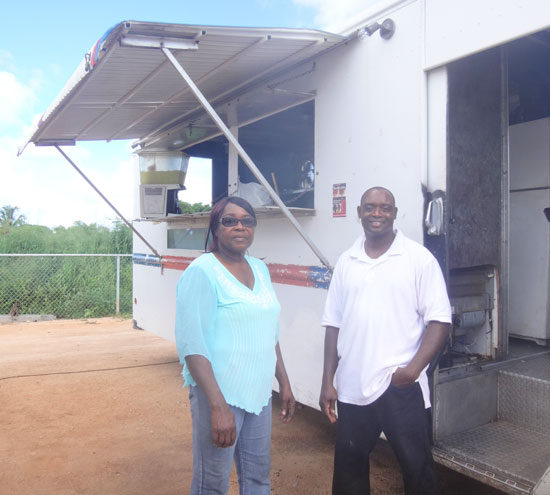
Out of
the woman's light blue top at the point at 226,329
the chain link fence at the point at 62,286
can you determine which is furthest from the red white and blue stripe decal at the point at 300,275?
the chain link fence at the point at 62,286

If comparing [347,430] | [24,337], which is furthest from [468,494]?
[24,337]

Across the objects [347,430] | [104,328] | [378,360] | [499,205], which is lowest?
[104,328]

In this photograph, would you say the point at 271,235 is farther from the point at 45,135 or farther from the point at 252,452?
the point at 45,135

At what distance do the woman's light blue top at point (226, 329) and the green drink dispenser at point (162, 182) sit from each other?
351 centimetres

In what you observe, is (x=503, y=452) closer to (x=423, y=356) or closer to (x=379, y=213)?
(x=423, y=356)

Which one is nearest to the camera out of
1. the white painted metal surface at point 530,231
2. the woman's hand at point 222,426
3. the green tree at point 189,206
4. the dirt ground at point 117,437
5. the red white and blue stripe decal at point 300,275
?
the woman's hand at point 222,426

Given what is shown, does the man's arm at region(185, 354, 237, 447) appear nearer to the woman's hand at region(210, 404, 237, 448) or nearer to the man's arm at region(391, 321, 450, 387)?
the woman's hand at region(210, 404, 237, 448)

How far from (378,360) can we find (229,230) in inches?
34.9

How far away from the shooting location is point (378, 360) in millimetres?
2398

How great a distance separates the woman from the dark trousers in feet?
1.49

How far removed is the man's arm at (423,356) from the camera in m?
2.34

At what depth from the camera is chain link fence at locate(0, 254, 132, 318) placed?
A: 1089 cm

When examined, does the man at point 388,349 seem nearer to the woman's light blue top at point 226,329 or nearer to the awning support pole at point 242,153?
the woman's light blue top at point 226,329

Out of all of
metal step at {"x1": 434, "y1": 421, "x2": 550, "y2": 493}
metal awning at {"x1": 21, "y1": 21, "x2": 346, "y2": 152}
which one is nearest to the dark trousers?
metal step at {"x1": 434, "y1": 421, "x2": 550, "y2": 493}
